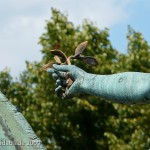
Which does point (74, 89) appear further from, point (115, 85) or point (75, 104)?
point (75, 104)

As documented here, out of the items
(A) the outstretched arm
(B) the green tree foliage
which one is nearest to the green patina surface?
(A) the outstretched arm

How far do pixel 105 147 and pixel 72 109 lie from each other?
1.27 m

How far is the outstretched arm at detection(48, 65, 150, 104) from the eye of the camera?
223 centimetres

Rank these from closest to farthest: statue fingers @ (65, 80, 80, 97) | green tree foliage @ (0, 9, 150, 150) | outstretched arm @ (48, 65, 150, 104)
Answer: outstretched arm @ (48, 65, 150, 104) → statue fingers @ (65, 80, 80, 97) → green tree foliage @ (0, 9, 150, 150)

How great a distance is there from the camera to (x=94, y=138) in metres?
16.6

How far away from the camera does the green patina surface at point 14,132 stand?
7.48ft

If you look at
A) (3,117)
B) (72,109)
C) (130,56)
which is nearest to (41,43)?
(72,109)

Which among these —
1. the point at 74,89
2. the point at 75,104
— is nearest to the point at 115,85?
the point at 74,89

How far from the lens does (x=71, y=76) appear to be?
2648 millimetres

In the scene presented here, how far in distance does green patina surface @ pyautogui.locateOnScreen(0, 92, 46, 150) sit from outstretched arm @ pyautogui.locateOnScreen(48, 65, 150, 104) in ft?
1.05

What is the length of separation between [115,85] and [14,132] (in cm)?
41

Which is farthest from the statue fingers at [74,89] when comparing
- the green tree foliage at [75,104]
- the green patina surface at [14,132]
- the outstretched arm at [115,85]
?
the green tree foliage at [75,104]

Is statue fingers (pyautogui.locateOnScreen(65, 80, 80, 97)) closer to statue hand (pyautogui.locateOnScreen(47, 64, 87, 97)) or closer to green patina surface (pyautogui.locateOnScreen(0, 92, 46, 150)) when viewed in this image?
statue hand (pyautogui.locateOnScreen(47, 64, 87, 97))

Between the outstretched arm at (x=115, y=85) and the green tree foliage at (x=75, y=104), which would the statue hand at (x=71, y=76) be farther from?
the green tree foliage at (x=75, y=104)
